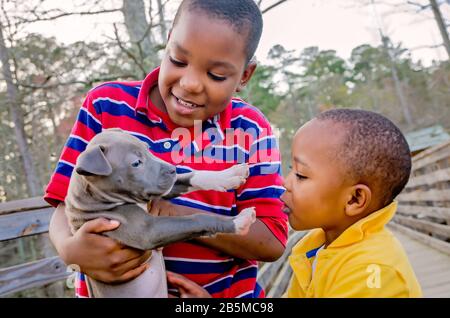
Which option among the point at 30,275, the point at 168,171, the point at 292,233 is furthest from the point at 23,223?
the point at 292,233

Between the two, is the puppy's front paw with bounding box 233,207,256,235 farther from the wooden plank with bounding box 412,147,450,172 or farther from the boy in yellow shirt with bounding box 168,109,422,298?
the wooden plank with bounding box 412,147,450,172

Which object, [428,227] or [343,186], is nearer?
[343,186]

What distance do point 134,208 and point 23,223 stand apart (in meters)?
2.60

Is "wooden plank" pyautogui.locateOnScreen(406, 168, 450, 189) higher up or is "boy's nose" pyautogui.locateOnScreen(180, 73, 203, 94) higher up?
"boy's nose" pyautogui.locateOnScreen(180, 73, 203, 94)

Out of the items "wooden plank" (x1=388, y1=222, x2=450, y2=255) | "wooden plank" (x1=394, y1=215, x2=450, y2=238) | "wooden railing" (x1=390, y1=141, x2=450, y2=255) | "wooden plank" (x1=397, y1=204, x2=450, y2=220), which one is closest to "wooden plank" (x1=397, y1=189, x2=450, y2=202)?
"wooden railing" (x1=390, y1=141, x2=450, y2=255)

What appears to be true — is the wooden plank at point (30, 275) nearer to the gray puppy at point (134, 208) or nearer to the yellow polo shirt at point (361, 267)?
the gray puppy at point (134, 208)

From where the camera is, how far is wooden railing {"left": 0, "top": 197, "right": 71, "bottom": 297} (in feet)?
11.6

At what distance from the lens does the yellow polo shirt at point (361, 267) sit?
1484 millimetres

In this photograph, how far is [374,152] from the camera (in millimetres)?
1747

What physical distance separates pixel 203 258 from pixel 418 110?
121 feet

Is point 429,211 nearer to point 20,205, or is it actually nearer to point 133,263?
point 20,205

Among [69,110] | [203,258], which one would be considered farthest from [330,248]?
[69,110]

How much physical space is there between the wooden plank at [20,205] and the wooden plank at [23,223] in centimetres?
4
